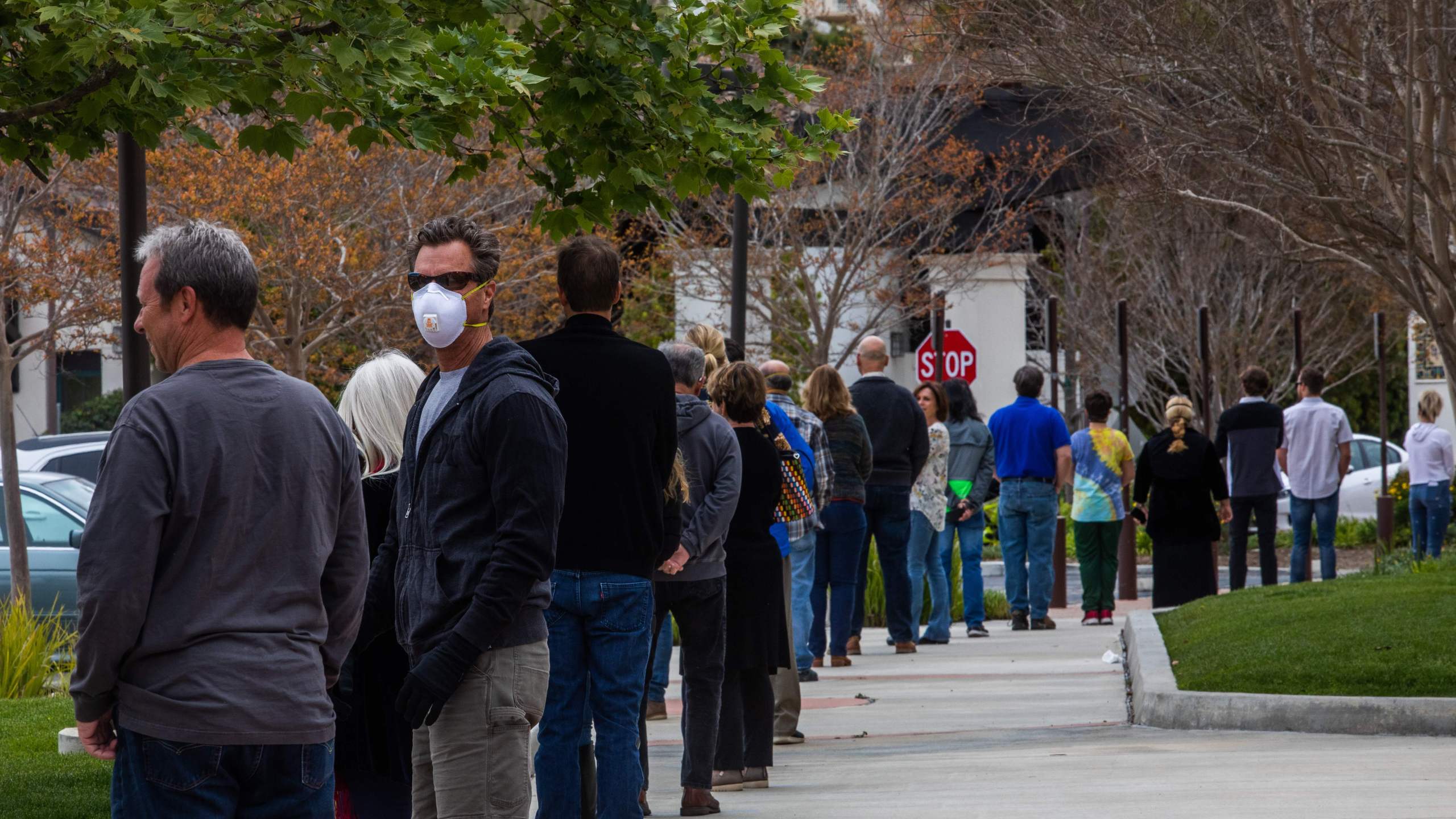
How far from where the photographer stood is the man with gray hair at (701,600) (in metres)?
6.81

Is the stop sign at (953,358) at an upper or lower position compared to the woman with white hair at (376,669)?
upper

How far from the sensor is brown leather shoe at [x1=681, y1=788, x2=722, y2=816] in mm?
6891

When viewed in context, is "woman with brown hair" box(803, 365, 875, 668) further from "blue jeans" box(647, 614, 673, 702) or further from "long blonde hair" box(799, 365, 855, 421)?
"blue jeans" box(647, 614, 673, 702)

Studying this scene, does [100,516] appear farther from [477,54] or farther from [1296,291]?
[1296,291]

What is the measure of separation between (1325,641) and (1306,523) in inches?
251

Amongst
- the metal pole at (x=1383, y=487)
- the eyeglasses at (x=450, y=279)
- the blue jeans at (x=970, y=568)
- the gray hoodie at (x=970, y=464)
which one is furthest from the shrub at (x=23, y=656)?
the metal pole at (x=1383, y=487)

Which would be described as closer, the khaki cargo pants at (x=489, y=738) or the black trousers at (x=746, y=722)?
the khaki cargo pants at (x=489, y=738)

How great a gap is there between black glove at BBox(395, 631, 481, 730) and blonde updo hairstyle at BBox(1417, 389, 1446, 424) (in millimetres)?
15608

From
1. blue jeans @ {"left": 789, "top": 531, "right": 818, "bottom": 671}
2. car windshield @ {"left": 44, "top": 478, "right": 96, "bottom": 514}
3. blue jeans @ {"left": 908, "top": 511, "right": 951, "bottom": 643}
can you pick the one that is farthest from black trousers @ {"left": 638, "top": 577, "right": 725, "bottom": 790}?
car windshield @ {"left": 44, "top": 478, "right": 96, "bottom": 514}

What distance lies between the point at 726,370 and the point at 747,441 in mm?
333

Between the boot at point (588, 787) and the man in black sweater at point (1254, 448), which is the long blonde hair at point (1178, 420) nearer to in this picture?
the man in black sweater at point (1254, 448)

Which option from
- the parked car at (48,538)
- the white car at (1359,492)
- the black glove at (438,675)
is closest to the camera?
the black glove at (438,675)

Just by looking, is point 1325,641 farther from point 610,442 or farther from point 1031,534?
point 610,442

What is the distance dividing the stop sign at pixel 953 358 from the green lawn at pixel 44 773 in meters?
14.4
